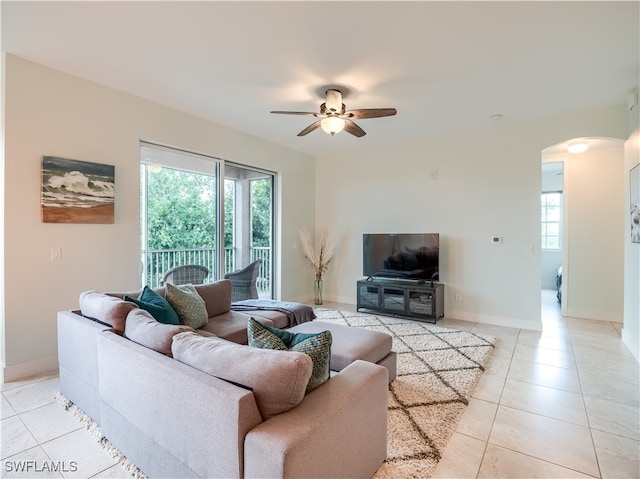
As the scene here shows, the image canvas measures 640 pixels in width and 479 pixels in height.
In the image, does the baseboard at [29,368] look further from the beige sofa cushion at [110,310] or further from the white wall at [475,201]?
the white wall at [475,201]

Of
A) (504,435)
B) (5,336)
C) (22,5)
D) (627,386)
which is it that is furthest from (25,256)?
(627,386)

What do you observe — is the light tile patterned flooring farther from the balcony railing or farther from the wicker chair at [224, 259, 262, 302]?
the wicker chair at [224, 259, 262, 302]

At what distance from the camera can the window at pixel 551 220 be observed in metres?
7.02

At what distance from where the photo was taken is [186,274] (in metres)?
4.00

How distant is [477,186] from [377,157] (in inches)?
66.3

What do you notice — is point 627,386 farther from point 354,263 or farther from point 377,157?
point 377,157

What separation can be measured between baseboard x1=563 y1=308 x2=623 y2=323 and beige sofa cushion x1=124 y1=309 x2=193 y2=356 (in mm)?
5624

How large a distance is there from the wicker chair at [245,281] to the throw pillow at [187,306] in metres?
1.69

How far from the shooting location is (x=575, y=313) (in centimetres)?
492

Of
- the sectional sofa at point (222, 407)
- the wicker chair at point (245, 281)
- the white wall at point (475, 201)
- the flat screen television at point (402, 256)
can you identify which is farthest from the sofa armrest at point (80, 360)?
the white wall at point (475, 201)

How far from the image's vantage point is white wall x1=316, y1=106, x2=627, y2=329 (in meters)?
4.25

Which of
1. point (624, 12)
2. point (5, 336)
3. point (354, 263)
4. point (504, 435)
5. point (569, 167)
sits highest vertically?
point (624, 12)

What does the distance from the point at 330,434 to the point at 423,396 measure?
1496 mm

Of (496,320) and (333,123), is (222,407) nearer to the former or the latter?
(333,123)
